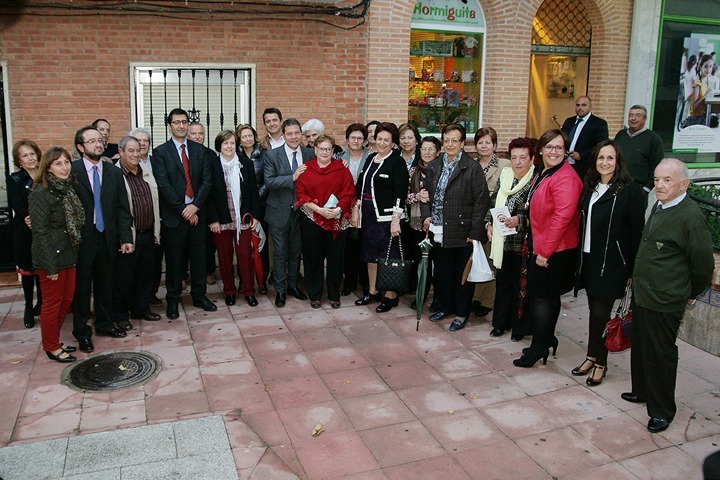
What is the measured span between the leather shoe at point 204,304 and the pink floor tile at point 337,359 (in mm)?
1654

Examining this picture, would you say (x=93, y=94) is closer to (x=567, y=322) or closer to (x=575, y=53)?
(x=567, y=322)

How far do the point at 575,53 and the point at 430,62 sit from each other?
2705 mm

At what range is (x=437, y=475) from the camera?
4.42 metres

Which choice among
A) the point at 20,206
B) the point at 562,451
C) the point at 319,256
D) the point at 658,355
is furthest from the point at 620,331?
the point at 20,206

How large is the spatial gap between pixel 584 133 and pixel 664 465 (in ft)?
18.4

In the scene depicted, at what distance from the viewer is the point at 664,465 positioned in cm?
457

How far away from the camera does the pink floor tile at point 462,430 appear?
190 inches

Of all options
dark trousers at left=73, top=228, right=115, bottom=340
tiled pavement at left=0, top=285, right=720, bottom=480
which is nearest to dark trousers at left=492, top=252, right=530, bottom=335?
tiled pavement at left=0, top=285, right=720, bottom=480

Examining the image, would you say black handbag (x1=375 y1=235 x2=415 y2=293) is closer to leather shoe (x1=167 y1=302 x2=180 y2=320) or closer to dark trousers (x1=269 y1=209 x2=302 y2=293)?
dark trousers (x1=269 y1=209 x2=302 y2=293)

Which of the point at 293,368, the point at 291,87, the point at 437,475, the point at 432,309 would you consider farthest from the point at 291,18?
the point at 437,475

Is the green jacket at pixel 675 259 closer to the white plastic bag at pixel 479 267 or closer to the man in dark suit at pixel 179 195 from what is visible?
the white plastic bag at pixel 479 267

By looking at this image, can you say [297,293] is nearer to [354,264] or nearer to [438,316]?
[354,264]

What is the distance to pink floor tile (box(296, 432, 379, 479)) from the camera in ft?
14.7

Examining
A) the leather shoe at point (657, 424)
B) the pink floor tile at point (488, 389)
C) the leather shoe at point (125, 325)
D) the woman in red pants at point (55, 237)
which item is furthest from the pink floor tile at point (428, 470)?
the leather shoe at point (125, 325)
